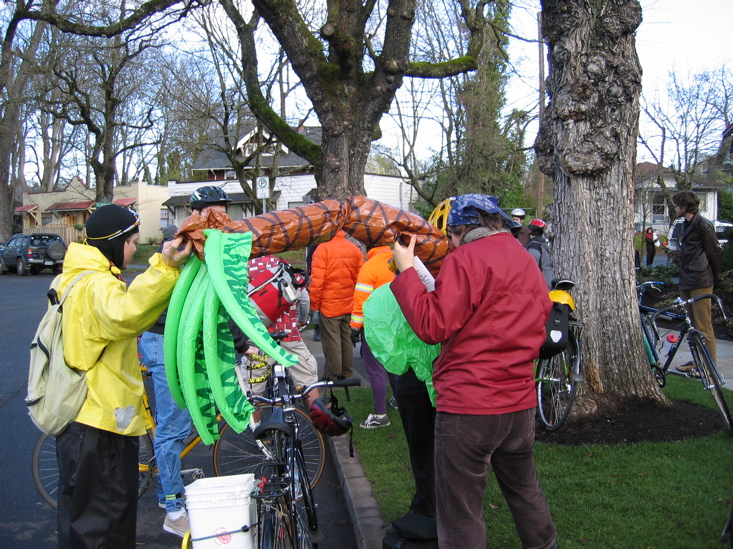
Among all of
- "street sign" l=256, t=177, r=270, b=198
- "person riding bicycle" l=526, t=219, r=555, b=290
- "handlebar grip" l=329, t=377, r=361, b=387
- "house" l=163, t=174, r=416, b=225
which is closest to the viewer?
"handlebar grip" l=329, t=377, r=361, b=387

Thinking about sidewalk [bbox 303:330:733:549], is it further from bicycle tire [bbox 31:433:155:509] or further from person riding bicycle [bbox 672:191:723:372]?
bicycle tire [bbox 31:433:155:509]

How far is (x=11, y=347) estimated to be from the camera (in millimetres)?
10367

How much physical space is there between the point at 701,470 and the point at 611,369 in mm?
1182

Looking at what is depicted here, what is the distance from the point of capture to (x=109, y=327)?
252 cm

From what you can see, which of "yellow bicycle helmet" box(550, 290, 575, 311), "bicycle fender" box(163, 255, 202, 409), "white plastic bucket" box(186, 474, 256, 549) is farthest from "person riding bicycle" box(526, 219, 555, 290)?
"bicycle fender" box(163, 255, 202, 409)

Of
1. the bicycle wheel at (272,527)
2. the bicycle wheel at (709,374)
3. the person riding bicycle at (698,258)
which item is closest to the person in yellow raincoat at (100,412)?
the bicycle wheel at (272,527)

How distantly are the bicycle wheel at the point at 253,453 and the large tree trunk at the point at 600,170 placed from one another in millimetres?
2425

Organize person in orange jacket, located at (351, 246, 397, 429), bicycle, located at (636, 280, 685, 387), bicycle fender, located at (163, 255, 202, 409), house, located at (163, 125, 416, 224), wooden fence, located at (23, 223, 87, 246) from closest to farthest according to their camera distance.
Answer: bicycle fender, located at (163, 255, 202, 409)
person in orange jacket, located at (351, 246, 397, 429)
bicycle, located at (636, 280, 685, 387)
house, located at (163, 125, 416, 224)
wooden fence, located at (23, 223, 87, 246)

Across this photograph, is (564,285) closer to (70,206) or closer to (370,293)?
(370,293)

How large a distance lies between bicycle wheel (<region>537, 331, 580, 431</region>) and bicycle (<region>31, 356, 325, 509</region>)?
2.04 meters

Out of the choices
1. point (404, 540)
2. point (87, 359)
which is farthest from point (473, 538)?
point (87, 359)

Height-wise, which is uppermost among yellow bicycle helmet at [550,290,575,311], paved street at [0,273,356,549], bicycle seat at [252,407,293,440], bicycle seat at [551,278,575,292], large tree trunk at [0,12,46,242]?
large tree trunk at [0,12,46,242]

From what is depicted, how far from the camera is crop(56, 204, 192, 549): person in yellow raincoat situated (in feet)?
8.32

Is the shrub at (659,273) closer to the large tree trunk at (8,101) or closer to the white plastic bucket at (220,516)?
the white plastic bucket at (220,516)
